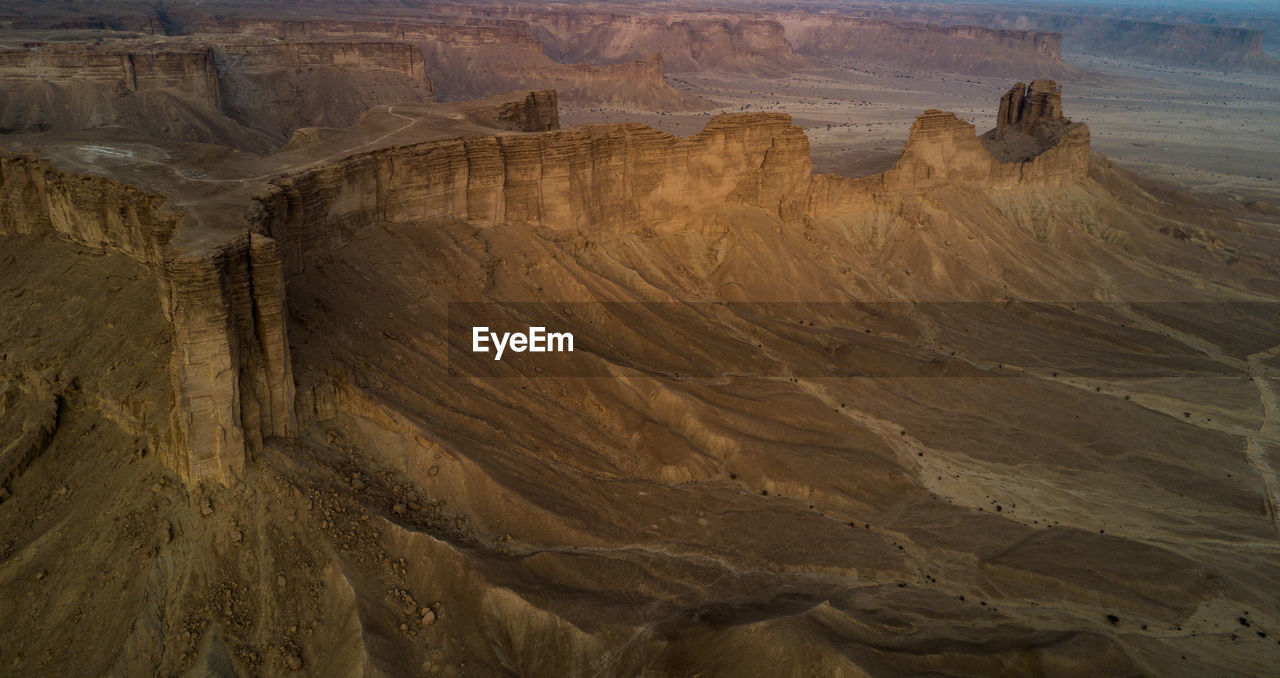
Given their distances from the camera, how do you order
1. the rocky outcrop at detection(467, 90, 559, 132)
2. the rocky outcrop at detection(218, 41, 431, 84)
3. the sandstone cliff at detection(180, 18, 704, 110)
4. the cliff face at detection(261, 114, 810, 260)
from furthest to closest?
1. the sandstone cliff at detection(180, 18, 704, 110)
2. the rocky outcrop at detection(218, 41, 431, 84)
3. the rocky outcrop at detection(467, 90, 559, 132)
4. the cliff face at detection(261, 114, 810, 260)

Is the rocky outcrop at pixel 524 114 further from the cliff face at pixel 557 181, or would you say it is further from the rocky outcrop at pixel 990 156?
the rocky outcrop at pixel 990 156

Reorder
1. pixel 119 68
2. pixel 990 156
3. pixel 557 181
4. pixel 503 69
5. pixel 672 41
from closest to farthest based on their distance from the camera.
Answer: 1. pixel 557 181
2. pixel 990 156
3. pixel 119 68
4. pixel 503 69
5. pixel 672 41

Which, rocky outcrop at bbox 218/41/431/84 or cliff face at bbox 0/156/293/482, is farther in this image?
rocky outcrop at bbox 218/41/431/84

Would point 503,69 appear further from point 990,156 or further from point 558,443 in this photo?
point 558,443

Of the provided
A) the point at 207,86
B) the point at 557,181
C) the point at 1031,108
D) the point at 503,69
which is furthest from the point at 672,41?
the point at 557,181

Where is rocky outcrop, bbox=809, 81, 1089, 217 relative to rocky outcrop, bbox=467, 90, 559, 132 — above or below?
below

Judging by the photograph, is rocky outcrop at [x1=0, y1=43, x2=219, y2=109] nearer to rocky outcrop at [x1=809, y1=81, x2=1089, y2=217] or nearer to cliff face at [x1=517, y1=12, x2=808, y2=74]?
rocky outcrop at [x1=809, y1=81, x2=1089, y2=217]

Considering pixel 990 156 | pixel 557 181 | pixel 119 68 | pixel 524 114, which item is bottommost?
pixel 990 156

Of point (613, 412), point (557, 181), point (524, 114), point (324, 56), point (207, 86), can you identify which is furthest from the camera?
point (324, 56)

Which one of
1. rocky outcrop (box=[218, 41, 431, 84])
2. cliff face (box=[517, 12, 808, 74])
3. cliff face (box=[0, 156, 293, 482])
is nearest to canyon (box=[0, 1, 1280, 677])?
cliff face (box=[0, 156, 293, 482])

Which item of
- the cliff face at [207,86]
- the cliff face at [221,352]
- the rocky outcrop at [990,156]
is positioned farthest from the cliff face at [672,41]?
the cliff face at [221,352]
